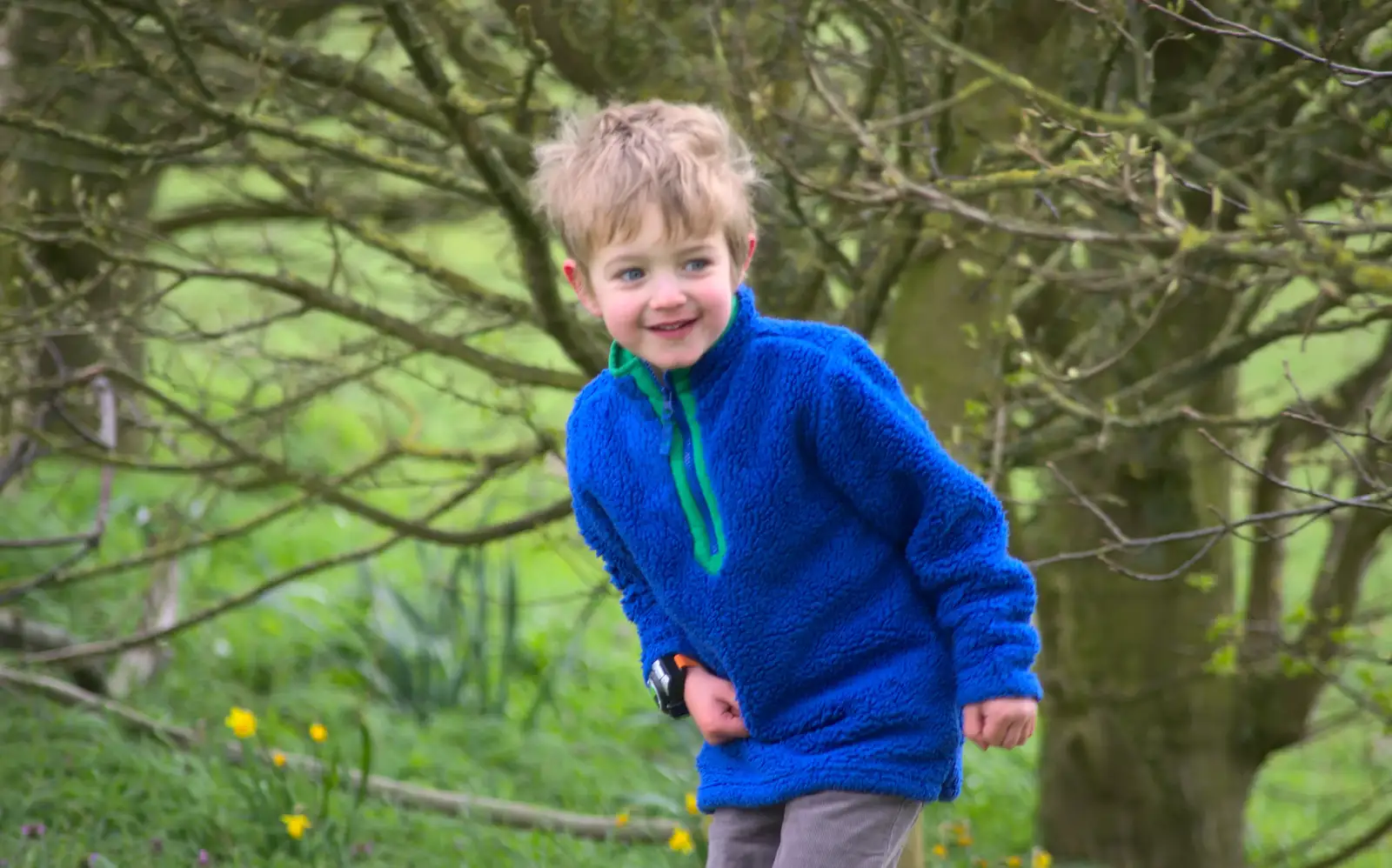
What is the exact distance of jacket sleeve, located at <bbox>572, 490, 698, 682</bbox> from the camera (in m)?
2.16

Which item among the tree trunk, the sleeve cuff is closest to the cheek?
the sleeve cuff

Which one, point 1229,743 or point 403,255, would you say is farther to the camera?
point 1229,743

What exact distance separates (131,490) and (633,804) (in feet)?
11.1

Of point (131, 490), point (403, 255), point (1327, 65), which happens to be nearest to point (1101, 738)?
point (403, 255)

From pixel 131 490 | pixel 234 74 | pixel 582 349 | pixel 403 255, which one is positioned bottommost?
pixel 131 490

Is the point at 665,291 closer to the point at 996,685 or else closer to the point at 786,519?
the point at 786,519

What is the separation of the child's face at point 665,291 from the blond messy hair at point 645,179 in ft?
0.06

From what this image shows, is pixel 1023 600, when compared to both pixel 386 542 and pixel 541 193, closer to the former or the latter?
pixel 541 193

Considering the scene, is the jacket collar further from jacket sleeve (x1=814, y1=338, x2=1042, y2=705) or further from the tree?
the tree

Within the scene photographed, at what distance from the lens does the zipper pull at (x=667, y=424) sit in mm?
2031

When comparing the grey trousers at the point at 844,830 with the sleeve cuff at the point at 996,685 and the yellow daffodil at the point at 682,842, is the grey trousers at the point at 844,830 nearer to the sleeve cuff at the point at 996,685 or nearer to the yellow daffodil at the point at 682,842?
the sleeve cuff at the point at 996,685

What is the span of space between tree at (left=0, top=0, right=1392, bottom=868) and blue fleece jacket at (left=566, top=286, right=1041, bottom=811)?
44 cm

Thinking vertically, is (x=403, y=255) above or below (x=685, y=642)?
above

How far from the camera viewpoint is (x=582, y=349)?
316 cm
